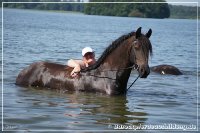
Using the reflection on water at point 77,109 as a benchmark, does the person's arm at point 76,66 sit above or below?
above

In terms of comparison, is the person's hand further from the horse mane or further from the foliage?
the foliage

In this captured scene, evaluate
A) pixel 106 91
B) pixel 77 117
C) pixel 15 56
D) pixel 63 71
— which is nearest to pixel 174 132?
pixel 77 117

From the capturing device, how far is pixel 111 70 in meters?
13.1

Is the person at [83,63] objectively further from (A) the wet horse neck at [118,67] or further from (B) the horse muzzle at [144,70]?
(B) the horse muzzle at [144,70]

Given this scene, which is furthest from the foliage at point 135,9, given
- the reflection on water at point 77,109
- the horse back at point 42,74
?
the reflection on water at point 77,109

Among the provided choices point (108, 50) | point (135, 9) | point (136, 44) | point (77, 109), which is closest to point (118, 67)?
point (108, 50)

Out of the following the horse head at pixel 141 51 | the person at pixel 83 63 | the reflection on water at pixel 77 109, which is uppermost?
the horse head at pixel 141 51

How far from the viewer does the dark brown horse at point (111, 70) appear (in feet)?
40.5

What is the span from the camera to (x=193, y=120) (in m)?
10.8

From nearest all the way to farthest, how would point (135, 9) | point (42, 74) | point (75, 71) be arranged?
point (75, 71), point (42, 74), point (135, 9)

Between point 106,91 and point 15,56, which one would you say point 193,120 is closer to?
point 106,91

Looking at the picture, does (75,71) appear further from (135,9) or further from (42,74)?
(135,9)

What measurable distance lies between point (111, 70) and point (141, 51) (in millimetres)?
1195

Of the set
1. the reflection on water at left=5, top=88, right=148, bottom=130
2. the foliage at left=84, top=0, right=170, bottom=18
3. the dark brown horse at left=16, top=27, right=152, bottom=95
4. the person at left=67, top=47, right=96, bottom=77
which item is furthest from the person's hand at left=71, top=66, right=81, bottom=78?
the foliage at left=84, top=0, right=170, bottom=18
